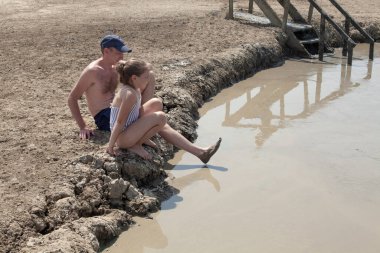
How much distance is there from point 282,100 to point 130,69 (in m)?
3.72

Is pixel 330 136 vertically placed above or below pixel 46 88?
below

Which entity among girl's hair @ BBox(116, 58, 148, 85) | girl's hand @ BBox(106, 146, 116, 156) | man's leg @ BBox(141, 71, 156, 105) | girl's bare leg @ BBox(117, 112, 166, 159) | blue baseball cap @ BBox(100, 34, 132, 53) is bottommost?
girl's hand @ BBox(106, 146, 116, 156)

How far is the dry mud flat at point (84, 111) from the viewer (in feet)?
14.6

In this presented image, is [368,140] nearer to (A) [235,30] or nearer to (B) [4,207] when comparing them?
(B) [4,207]

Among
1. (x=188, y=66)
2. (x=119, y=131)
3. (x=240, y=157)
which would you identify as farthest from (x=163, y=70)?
(x=119, y=131)

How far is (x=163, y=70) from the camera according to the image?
27.2ft

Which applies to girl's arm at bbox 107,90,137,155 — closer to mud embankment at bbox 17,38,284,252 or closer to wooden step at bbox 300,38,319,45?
mud embankment at bbox 17,38,284,252

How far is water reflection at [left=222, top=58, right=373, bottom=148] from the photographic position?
24.1 ft

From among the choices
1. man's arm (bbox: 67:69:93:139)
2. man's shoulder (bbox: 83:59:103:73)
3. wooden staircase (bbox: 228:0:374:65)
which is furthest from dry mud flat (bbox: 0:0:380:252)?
man's shoulder (bbox: 83:59:103:73)

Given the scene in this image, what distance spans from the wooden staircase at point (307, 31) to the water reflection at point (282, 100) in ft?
3.21

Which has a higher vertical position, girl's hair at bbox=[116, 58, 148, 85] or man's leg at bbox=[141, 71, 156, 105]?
girl's hair at bbox=[116, 58, 148, 85]

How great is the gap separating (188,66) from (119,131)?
3.52m

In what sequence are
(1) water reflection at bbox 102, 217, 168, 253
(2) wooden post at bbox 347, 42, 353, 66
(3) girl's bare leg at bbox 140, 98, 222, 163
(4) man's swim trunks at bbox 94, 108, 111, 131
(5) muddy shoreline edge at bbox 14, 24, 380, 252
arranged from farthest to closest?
(2) wooden post at bbox 347, 42, 353, 66
(4) man's swim trunks at bbox 94, 108, 111, 131
(3) girl's bare leg at bbox 140, 98, 222, 163
(1) water reflection at bbox 102, 217, 168, 253
(5) muddy shoreline edge at bbox 14, 24, 380, 252

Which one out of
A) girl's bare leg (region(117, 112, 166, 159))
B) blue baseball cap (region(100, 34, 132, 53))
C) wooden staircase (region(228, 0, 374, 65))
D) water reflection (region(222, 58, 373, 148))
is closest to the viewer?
girl's bare leg (region(117, 112, 166, 159))
